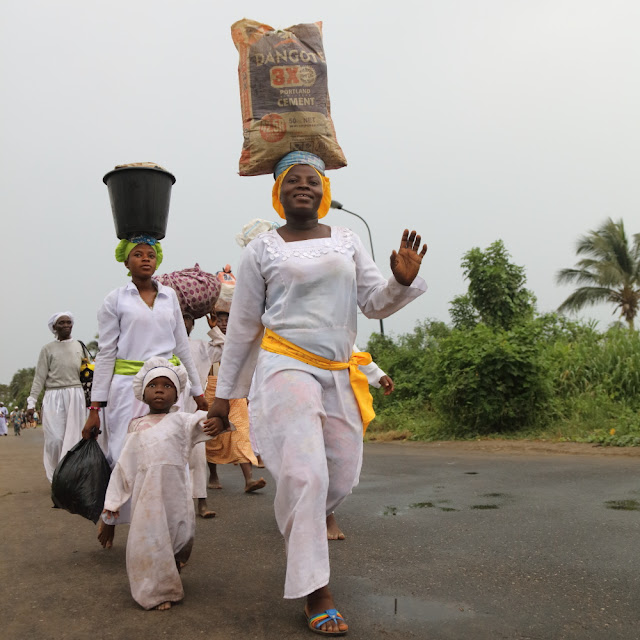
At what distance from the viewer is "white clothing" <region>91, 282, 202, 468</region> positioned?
15.9ft

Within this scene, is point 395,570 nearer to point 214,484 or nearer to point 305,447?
point 305,447

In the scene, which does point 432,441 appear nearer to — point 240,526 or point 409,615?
point 240,526

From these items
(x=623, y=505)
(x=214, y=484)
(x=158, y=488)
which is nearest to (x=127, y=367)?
(x=158, y=488)

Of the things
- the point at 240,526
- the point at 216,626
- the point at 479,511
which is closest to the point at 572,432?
the point at 479,511

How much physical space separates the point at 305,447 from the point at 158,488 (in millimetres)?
903

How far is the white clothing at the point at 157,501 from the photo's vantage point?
3.53 meters

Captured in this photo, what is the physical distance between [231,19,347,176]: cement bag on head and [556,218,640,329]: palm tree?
34147 mm

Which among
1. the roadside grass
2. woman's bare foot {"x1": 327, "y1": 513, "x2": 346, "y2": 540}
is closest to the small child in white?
woman's bare foot {"x1": 327, "y1": 513, "x2": 346, "y2": 540}

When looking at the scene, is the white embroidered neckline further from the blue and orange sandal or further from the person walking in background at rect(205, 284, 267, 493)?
the person walking in background at rect(205, 284, 267, 493)

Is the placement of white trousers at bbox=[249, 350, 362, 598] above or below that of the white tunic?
below

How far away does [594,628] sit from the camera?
2.95 meters

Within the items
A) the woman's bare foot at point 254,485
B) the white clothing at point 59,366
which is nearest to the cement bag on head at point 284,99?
the woman's bare foot at point 254,485

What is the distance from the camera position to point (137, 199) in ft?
16.8

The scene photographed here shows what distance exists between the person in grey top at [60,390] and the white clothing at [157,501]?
4548 mm
